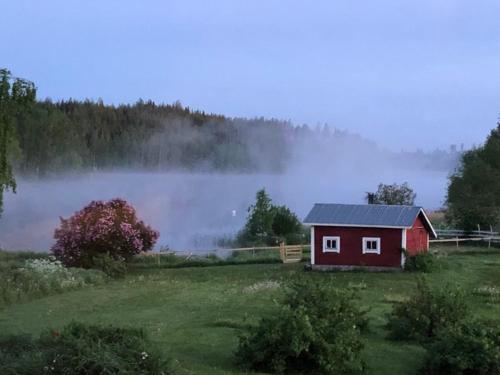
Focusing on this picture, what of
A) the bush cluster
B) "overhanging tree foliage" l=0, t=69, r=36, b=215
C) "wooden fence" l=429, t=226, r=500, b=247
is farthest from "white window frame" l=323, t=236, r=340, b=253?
"overhanging tree foliage" l=0, t=69, r=36, b=215

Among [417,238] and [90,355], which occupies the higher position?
[417,238]

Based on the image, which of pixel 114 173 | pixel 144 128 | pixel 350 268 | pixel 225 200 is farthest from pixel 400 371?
pixel 144 128

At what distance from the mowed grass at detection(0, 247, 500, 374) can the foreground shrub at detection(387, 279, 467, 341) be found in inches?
14.4

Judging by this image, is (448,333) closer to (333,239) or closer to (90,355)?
(90,355)

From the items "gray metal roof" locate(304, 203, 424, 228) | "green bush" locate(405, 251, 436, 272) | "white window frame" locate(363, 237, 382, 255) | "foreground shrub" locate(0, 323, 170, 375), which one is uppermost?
"gray metal roof" locate(304, 203, 424, 228)

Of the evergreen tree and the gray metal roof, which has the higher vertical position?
the evergreen tree

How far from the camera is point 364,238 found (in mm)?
30859

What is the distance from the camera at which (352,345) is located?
40.9 ft

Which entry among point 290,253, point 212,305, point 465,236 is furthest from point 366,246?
point 465,236

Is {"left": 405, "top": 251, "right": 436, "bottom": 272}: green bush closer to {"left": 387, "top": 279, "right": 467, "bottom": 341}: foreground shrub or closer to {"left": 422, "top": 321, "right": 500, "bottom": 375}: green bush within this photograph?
{"left": 387, "top": 279, "right": 467, "bottom": 341}: foreground shrub

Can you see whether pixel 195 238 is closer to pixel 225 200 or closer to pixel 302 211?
pixel 302 211

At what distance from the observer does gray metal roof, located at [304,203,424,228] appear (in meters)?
30.7

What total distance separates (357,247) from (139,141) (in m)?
120

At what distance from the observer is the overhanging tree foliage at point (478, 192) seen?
4960 cm
